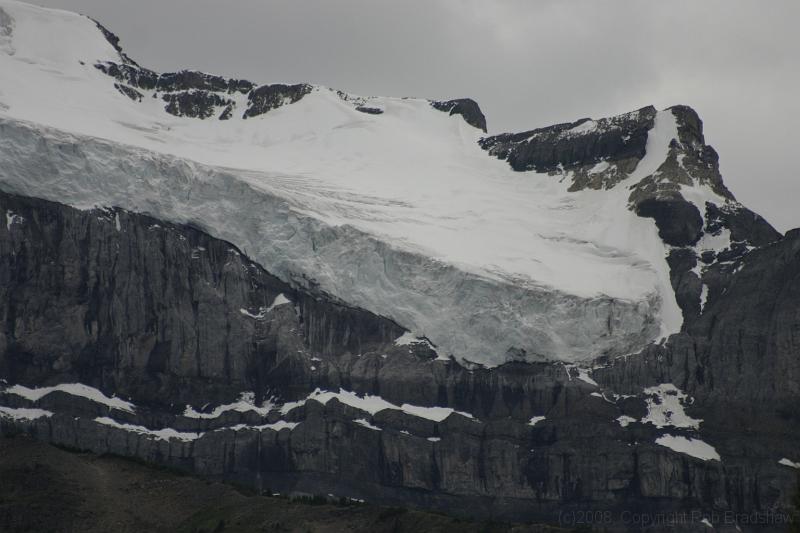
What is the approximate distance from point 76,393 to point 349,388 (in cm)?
2797

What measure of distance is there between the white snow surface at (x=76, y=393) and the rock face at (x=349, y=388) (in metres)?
0.69

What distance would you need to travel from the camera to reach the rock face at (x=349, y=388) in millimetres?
179250

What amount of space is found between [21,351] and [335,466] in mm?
34699

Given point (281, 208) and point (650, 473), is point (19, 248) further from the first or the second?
point (650, 473)

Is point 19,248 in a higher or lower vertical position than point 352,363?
higher

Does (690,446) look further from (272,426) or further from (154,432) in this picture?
(154,432)

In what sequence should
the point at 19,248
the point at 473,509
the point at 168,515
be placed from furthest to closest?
the point at 19,248, the point at 473,509, the point at 168,515

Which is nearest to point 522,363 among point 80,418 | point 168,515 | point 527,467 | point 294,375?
point 527,467

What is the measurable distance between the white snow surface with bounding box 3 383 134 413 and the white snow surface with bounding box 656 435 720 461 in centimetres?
5454

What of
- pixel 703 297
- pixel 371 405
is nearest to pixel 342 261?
pixel 371 405

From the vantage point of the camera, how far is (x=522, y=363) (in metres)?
189

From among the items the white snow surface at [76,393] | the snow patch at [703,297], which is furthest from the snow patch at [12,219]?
the snow patch at [703,297]

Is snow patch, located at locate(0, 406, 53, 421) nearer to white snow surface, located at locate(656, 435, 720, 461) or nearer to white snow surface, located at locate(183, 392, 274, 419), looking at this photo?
white snow surface, located at locate(183, 392, 274, 419)

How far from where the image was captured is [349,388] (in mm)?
187625
